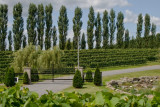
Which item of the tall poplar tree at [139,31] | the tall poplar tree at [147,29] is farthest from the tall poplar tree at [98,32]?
the tall poplar tree at [147,29]

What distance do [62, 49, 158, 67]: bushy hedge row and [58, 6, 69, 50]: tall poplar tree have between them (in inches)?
199

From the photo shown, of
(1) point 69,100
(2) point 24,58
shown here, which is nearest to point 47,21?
(2) point 24,58

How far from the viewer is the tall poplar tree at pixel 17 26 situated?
123ft

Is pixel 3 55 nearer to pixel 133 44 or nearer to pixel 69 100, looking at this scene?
pixel 133 44

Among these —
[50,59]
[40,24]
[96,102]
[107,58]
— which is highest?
[40,24]

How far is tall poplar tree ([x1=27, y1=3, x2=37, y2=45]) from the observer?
38.6 meters

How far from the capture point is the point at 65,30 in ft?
135

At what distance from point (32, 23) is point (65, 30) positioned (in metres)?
6.38

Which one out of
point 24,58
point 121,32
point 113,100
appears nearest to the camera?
point 113,100

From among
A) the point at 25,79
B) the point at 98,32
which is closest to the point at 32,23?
the point at 98,32

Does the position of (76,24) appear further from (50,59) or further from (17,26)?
(50,59)

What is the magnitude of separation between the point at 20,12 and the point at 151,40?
2977 centimetres

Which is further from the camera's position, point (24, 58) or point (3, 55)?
point (3, 55)

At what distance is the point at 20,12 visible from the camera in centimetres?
3984
